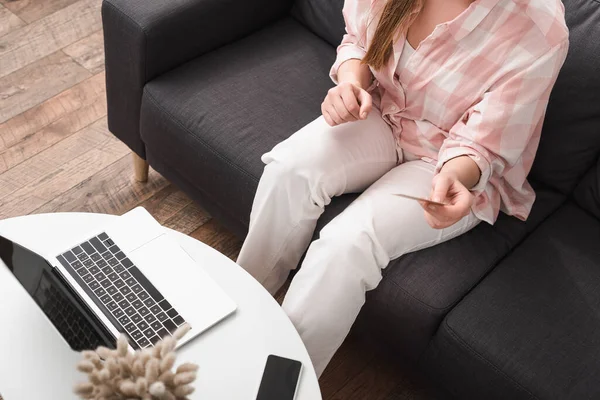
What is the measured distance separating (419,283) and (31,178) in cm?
113

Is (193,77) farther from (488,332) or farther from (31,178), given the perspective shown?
(488,332)

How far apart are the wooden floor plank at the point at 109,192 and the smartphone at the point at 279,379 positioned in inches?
36.2

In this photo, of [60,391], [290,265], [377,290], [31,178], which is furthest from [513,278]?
[31,178]

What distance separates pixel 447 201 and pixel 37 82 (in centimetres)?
143

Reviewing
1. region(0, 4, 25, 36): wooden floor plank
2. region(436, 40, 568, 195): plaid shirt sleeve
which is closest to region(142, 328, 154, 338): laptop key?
region(436, 40, 568, 195): plaid shirt sleeve

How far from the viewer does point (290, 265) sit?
1582mm

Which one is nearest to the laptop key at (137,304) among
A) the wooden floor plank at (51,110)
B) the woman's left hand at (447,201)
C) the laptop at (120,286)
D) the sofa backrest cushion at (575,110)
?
the laptop at (120,286)

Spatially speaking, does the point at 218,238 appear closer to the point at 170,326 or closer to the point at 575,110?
the point at 170,326

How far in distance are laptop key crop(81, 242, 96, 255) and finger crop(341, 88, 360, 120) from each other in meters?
0.55

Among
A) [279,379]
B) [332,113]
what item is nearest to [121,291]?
[279,379]

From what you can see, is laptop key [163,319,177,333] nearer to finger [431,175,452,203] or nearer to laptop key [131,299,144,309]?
laptop key [131,299,144,309]

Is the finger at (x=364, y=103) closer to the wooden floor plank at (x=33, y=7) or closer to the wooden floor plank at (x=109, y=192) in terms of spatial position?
the wooden floor plank at (x=109, y=192)

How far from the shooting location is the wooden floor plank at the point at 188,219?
1938 millimetres

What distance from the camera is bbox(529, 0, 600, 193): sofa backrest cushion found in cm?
150
